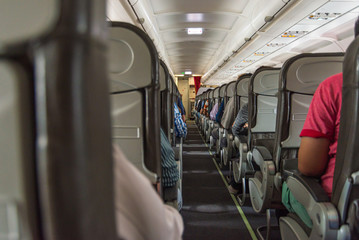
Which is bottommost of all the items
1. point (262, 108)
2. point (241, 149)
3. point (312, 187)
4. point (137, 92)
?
point (241, 149)

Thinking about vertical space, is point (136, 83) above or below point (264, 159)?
above

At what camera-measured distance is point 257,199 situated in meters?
2.55

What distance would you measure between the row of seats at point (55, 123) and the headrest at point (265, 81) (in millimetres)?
2755

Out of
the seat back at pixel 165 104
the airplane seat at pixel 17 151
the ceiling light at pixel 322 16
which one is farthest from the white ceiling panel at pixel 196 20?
the airplane seat at pixel 17 151

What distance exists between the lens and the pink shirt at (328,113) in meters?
1.29

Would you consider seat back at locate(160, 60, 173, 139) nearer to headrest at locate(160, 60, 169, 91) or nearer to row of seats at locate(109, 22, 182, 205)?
headrest at locate(160, 60, 169, 91)

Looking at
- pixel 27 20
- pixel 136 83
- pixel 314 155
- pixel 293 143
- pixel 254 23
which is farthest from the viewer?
pixel 254 23

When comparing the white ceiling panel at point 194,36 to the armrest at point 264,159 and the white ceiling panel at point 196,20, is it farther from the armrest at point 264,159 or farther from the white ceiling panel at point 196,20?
the armrest at point 264,159

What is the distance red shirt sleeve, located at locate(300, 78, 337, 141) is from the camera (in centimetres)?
131

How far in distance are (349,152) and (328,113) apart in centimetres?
33

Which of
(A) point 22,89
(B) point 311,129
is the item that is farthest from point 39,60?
(B) point 311,129

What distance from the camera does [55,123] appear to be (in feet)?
1.08

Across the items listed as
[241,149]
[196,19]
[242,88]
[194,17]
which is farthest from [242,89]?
[196,19]

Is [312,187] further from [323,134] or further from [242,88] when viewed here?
[242,88]
